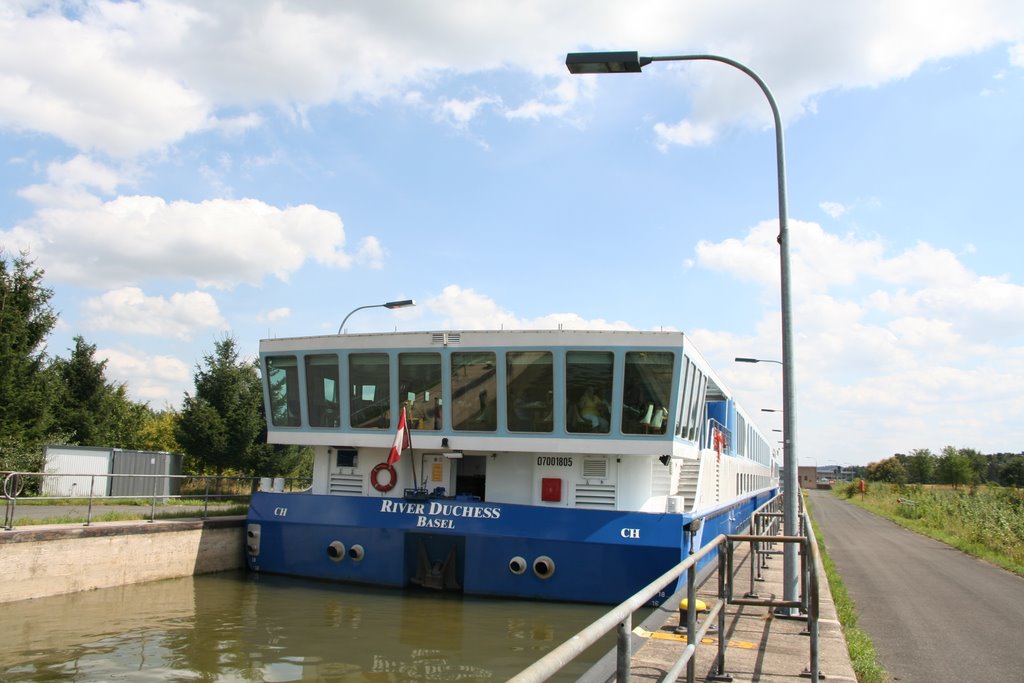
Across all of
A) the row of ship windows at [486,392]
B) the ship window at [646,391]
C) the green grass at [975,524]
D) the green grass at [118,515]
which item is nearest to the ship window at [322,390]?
the row of ship windows at [486,392]

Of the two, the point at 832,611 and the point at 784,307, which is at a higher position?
the point at 784,307

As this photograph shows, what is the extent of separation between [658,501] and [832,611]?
3866mm

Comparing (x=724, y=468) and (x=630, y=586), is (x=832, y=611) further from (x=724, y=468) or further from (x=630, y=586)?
(x=724, y=468)

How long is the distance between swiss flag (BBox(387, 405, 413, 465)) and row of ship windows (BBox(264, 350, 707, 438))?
30 centimetres

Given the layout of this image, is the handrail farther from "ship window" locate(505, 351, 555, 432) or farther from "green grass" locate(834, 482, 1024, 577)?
"green grass" locate(834, 482, 1024, 577)

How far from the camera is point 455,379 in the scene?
13.4 m

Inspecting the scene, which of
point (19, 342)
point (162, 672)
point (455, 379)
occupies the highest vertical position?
point (19, 342)

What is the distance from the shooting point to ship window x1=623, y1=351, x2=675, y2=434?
1252 cm

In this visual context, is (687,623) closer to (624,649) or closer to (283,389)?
(624,649)

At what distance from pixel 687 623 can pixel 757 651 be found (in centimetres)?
205

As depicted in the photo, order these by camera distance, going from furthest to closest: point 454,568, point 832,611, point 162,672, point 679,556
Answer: point 454,568 < point 679,556 < point 832,611 < point 162,672

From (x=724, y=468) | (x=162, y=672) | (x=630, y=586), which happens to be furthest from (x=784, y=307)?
(x=724, y=468)

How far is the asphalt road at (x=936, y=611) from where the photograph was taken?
26.3 ft

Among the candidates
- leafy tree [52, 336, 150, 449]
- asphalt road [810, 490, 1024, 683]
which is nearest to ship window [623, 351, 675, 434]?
asphalt road [810, 490, 1024, 683]
